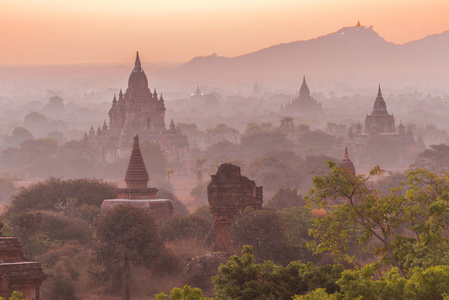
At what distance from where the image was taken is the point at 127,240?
108ft

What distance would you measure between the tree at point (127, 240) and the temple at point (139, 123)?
65.7 m

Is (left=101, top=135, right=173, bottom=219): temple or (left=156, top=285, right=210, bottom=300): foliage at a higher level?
Result: (left=101, top=135, right=173, bottom=219): temple

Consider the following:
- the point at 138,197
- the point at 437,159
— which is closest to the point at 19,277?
the point at 138,197

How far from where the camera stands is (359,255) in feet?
130

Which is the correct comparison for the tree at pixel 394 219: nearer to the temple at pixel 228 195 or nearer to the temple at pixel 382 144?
→ the temple at pixel 228 195

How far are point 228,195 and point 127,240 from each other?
4886mm

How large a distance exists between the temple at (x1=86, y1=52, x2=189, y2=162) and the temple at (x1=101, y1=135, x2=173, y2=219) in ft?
173

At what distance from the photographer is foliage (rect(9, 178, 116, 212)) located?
46.5 m

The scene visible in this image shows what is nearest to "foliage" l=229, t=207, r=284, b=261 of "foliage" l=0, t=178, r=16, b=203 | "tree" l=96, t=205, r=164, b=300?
"tree" l=96, t=205, r=164, b=300

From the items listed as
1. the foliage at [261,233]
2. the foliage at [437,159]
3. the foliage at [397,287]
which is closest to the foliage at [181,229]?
the foliage at [261,233]

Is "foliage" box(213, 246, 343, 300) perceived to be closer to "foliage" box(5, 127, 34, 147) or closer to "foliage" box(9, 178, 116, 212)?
"foliage" box(9, 178, 116, 212)

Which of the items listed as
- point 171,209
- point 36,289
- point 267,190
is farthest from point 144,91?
point 36,289

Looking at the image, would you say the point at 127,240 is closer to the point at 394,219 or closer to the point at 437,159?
the point at 394,219

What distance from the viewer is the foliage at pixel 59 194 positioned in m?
46.5
